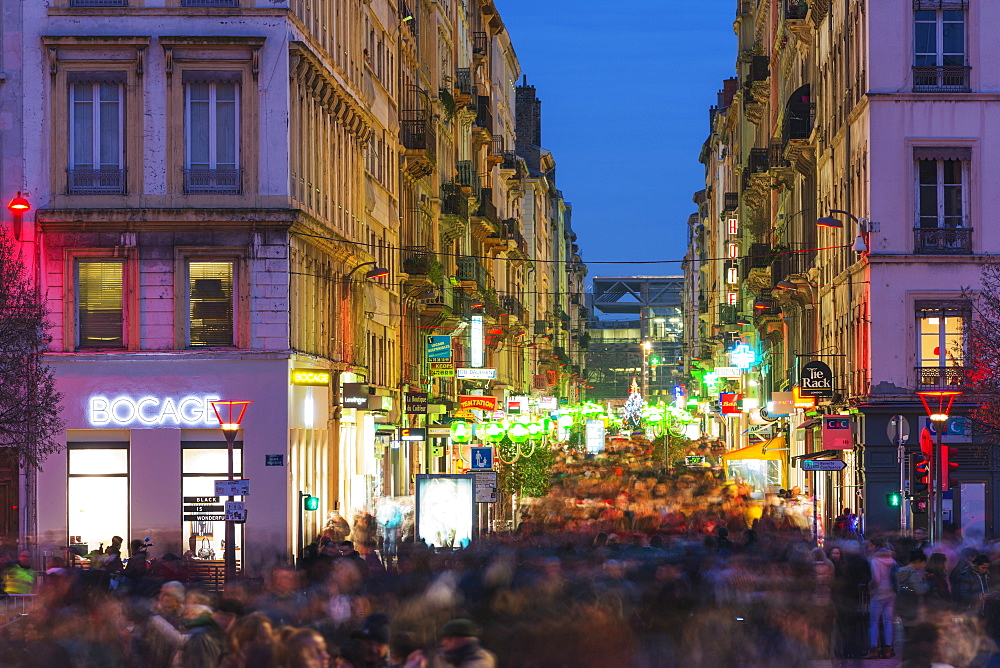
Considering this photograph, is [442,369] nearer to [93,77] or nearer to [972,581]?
[93,77]

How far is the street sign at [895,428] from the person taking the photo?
42094 mm

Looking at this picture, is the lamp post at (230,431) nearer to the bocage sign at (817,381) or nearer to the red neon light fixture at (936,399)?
the red neon light fixture at (936,399)

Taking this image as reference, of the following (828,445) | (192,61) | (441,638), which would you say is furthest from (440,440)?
(441,638)

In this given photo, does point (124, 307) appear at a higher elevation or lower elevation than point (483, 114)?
lower

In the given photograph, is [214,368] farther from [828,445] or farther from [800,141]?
[800,141]

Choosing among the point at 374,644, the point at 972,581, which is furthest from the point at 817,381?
the point at 374,644

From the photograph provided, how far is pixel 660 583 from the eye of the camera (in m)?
21.8

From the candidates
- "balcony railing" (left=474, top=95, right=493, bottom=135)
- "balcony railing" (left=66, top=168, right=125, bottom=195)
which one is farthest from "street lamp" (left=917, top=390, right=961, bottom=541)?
"balcony railing" (left=474, top=95, right=493, bottom=135)

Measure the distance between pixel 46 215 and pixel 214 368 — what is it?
478cm

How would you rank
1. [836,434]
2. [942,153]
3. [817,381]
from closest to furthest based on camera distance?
[836,434]
[942,153]
[817,381]

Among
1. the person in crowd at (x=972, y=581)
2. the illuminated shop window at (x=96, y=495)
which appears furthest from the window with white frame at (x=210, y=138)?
the person in crowd at (x=972, y=581)

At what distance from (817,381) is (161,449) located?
18.7 meters

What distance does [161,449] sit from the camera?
37906 mm

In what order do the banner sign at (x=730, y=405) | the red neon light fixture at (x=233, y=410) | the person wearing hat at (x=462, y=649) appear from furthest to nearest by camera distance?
the banner sign at (x=730, y=405), the red neon light fixture at (x=233, y=410), the person wearing hat at (x=462, y=649)
